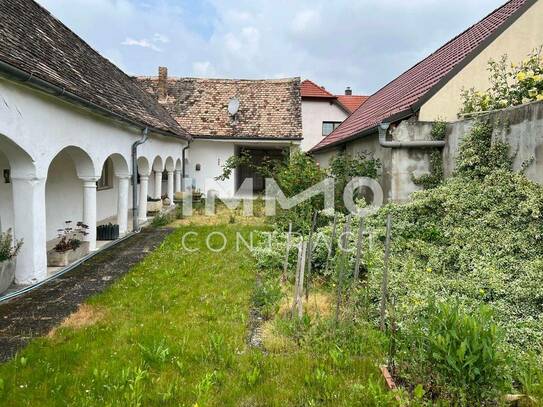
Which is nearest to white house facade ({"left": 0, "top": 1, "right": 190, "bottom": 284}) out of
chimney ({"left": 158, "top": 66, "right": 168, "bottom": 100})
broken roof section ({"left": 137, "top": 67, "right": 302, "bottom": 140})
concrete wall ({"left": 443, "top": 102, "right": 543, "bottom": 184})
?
concrete wall ({"left": 443, "top": 102, "right": 543, "bottom": 184})

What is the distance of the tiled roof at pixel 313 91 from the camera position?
1083 inches

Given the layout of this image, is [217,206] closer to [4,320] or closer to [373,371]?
[4,320]

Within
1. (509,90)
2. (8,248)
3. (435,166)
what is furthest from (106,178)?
(509,90)

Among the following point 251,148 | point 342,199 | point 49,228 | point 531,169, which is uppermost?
point 251,148

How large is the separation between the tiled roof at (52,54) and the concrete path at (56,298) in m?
3.09

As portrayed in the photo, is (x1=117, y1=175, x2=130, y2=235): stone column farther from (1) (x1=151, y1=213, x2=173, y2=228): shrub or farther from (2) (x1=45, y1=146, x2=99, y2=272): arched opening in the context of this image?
(1) (x1=151, y1=213, x2=173, y2=228): shrub

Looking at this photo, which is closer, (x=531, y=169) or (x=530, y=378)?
(x=530, y=378)

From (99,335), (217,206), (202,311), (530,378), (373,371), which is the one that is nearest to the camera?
(530,378)

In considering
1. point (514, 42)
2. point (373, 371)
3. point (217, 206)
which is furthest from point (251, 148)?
point (373, 371)

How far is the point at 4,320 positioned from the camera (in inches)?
185

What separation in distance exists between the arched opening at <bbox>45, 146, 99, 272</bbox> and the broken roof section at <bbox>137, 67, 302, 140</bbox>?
9.97 m

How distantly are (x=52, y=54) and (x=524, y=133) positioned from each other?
27.3ft

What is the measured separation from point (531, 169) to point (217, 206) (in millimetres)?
12967

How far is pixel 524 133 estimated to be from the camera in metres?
5.52
